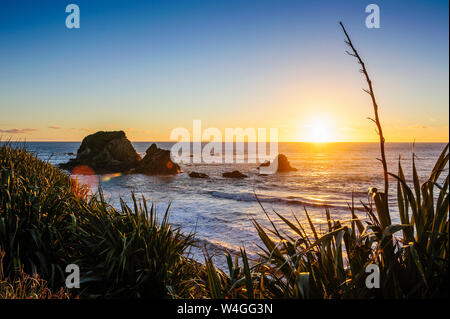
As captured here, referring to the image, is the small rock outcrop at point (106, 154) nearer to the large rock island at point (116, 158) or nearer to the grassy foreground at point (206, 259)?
the large rock island at point (116, 158)

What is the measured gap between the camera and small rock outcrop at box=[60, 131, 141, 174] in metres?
41.0

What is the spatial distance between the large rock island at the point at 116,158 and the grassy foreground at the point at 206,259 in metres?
36.0

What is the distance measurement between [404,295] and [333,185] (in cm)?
3117

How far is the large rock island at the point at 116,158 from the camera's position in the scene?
4006 cm

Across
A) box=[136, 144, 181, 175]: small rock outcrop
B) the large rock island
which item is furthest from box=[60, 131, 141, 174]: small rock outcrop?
box=[136, 144, 181, 175]: small rock outcrop

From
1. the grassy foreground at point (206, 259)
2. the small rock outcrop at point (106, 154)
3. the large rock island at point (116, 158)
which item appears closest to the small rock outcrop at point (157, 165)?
the large rock island at point (116, 158)

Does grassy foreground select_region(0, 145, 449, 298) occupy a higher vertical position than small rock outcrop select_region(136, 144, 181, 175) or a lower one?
higher

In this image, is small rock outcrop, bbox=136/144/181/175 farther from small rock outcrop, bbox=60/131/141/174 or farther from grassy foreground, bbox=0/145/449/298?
grassy foreground, bbox=0/145/449/298

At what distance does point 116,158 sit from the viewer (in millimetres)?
42406

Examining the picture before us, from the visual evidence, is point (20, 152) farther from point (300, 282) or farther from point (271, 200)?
point (271, 200)

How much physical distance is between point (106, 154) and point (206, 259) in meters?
42.9

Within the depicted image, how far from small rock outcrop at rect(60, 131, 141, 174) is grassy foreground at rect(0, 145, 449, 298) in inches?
1515
